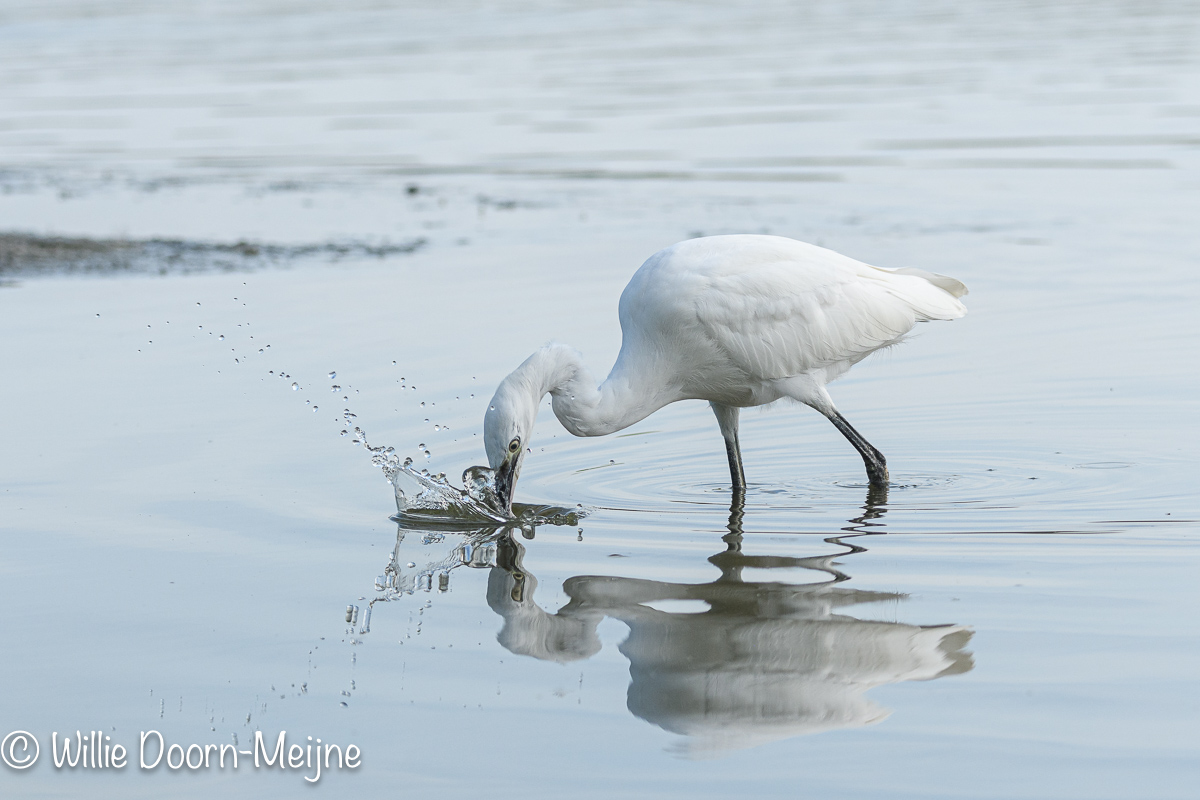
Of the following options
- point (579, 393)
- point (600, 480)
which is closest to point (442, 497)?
point (579, 393)

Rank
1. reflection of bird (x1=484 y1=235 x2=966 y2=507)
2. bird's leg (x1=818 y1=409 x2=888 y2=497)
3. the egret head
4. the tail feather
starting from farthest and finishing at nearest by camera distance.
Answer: the tail feather → bird's leg (x1=818 y1=409 x2=888 y2=497) → reflection of bird (x1=484 y1=235 x2=966 y2=507) → the egret head

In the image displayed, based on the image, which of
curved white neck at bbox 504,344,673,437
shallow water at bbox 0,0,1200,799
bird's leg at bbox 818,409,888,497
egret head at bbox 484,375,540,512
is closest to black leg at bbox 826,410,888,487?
bird's leg at bbox 818,409,888,497

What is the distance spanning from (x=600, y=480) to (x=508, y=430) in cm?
105

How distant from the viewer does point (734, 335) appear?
7.83 metres

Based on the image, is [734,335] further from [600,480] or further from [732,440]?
[600,480]

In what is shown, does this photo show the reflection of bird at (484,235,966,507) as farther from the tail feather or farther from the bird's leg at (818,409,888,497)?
the tail feather

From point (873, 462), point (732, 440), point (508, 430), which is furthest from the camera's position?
point (732, 440)

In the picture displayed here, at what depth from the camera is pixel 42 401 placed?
9336 mm

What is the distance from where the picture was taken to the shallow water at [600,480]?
4.84 m

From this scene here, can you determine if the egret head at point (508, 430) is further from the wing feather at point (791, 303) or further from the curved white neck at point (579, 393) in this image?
the wing feather at point (791, 303)

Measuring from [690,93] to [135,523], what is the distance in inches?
674

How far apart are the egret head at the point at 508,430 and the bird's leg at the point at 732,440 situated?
3.77ft

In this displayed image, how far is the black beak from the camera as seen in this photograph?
7152 mm

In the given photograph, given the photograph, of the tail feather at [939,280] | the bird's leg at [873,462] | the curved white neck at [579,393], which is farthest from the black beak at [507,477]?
the tail feather at [939,280]
